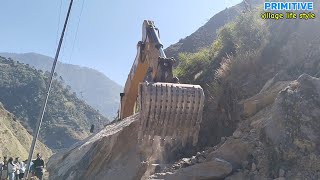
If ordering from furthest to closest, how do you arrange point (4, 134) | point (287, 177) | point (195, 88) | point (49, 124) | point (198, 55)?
point (49, 124) < point (4, 134) < point (198, 55) < point (195, 88) < point (287, 177)

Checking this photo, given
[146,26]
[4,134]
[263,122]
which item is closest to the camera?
[263,122]

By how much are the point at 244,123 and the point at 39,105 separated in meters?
92.5

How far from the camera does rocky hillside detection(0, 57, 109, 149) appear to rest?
95.2 metres

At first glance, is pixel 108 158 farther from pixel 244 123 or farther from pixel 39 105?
pixel 39 105

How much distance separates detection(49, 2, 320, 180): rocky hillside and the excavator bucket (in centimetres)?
51

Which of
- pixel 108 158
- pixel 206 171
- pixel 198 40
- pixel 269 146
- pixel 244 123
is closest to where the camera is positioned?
pixel 269 146

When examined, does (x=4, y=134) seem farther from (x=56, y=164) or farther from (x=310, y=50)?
(x=310, y=50)

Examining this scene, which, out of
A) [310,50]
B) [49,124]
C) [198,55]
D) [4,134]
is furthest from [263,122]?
[49,124]

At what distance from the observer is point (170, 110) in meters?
7.73

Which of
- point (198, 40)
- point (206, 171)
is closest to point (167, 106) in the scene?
point (206, 171)

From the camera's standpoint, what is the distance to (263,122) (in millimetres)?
7293

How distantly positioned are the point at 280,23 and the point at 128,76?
15.2 feet

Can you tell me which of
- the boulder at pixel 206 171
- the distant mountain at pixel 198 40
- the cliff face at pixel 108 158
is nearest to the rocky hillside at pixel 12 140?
the distant mountain at pixel 198 40

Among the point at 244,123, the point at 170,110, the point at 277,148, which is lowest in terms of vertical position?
the point at 277,148
